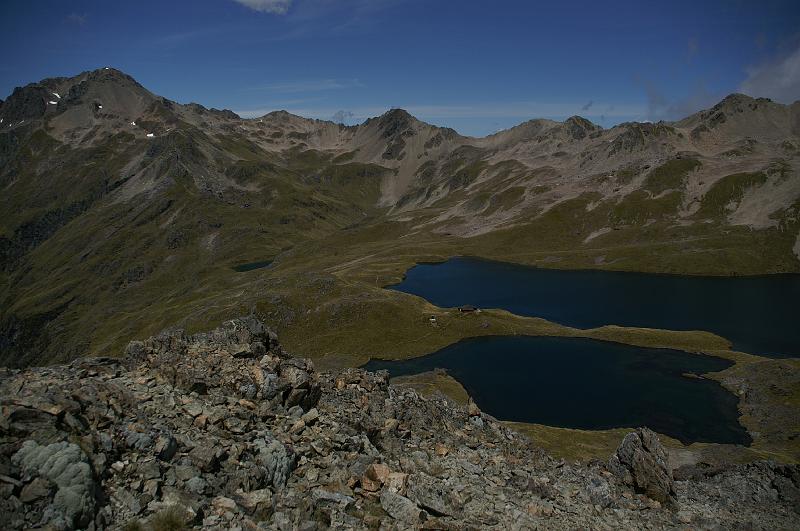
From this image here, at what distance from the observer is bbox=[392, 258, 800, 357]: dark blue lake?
139 meters

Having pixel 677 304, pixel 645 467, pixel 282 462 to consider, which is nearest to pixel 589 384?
pixel 645 467

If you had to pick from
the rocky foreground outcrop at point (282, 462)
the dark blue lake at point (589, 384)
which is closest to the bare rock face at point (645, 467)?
the rocky foreground outcrop at point (282, 462)

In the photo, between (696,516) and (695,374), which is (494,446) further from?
(695,374)

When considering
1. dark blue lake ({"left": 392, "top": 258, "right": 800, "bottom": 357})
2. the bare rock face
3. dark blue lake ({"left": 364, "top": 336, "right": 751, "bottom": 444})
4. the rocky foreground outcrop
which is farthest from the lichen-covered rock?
dark blue lake ({"left": 392, "top": 258, "right": 800, "bottom": 357})

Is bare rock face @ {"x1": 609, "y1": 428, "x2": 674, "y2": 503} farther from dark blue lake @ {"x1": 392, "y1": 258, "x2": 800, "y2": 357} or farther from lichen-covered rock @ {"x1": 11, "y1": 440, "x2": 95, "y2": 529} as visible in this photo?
dark blue lake @ {"x1": 392, "y1": 258, "x2": 800, "y2": 357}

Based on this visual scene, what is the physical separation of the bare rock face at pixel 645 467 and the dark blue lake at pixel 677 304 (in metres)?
105

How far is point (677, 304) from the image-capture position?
167 m

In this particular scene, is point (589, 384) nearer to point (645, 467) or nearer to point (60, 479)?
point (645, 467)

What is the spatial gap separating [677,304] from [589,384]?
273 ft

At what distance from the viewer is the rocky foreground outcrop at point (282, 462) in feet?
62.1

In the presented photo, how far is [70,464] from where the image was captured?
60.1 ft

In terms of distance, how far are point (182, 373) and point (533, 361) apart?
104m

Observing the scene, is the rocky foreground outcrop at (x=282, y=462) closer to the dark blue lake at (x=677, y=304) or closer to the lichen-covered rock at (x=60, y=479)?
the lichen-covered rock at (x=60, y=479)

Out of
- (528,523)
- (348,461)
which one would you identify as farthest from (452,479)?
(348,461)
